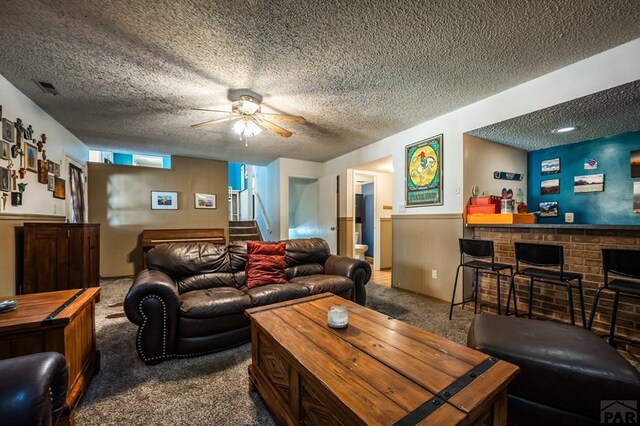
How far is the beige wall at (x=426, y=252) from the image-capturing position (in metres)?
3.38

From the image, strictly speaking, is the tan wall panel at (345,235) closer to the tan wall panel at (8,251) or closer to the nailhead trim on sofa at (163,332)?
the nailhead trim on sofa at (163,332)

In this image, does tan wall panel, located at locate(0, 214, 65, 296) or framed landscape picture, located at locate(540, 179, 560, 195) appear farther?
framed landscape picture, located at locate(540, 179, 560, 195)

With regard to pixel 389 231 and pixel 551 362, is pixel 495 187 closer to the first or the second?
pixel 389 231

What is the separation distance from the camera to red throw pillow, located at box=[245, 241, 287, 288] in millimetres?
2725

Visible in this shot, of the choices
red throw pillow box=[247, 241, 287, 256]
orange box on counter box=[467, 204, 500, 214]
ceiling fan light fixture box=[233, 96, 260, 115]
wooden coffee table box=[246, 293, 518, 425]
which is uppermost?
ceiling fan light fixture box=[233, 96, 260, 115]

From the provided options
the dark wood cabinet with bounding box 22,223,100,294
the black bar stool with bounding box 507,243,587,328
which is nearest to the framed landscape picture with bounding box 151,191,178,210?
the dark wood cabinet with bounding box 22,223,100,294

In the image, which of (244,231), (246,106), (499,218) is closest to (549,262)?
(499,218)

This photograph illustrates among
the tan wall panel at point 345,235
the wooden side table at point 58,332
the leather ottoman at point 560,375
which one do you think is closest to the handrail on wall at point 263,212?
the tan wall panel at point 345,235

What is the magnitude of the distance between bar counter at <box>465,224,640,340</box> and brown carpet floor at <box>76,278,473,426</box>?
0.95 meters

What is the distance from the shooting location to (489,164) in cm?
354

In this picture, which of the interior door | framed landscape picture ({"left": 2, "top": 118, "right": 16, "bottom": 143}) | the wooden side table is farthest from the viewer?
the interior door

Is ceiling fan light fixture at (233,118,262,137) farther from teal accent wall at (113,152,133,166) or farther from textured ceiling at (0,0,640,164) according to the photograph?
teal accent wall at (113,152,133,166)

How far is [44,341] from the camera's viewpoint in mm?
1315

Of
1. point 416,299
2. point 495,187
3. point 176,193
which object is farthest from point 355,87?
point 176,193
